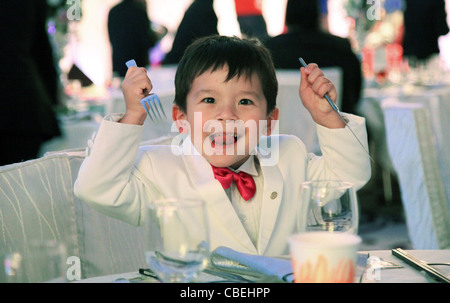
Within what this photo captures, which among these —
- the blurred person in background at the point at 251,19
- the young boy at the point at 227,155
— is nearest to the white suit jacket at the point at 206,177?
the young boy at the point at 227,155

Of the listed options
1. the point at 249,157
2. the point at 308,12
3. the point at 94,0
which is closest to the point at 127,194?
the point at 249,157

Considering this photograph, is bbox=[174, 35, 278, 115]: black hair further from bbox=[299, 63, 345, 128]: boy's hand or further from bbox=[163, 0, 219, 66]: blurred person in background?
bbox=[163, 0, 219, 66]: blurred person in background

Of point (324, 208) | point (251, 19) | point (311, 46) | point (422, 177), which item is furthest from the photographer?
point (251, 19)

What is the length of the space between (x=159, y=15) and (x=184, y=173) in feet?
28.7

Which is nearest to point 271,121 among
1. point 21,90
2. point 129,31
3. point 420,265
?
point 420,265

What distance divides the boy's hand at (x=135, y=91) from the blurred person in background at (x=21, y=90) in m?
1.32

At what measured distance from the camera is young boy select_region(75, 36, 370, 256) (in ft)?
4.41

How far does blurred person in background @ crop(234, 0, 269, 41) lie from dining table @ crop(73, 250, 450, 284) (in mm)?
4009

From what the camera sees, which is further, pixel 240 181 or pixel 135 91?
pixel 240 181

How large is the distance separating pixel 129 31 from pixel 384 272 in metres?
4.59

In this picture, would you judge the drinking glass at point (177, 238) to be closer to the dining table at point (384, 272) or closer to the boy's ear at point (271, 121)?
the dining table at point (384, 272)

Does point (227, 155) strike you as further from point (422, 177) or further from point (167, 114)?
point (167, 114)

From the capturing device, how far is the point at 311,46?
4.06m

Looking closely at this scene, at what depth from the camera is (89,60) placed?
329 inches
